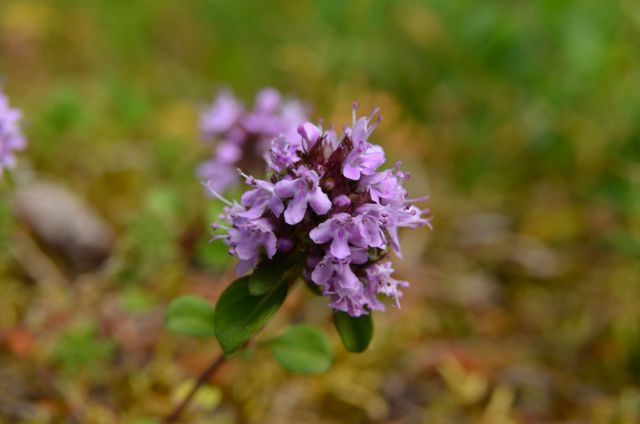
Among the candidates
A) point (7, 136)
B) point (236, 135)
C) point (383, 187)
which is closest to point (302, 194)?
point (383, 187)

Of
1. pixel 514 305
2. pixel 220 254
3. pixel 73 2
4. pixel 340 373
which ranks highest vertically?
pixel 73 2

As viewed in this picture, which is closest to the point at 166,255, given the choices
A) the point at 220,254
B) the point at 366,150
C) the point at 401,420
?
the point at 220,254

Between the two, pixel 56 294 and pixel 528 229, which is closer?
pixel 56 294

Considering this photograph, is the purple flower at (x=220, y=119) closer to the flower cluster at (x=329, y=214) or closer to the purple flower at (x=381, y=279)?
the flower cluster at (x=329, y=214)

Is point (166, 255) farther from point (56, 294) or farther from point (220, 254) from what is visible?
point (56, 294)

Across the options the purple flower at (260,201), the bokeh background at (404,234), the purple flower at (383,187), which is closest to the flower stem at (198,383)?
the bokeh background at (404,234)

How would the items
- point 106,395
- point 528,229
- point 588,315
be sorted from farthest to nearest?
point 528,229, point 588,315, point 106,395

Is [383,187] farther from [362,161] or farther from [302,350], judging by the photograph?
[302,350]

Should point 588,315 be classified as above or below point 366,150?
above
